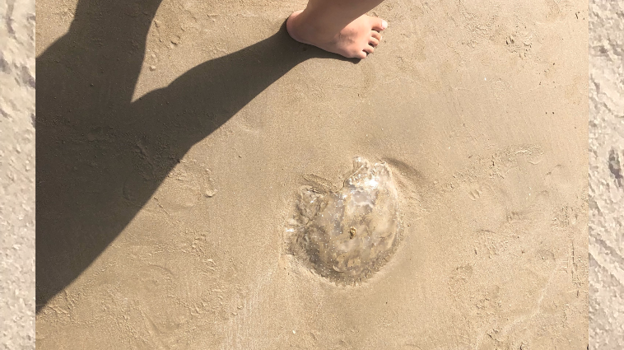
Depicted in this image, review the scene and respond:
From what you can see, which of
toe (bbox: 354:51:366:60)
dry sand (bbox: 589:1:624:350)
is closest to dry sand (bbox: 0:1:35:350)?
toe (bbox: 354:51:366:60)

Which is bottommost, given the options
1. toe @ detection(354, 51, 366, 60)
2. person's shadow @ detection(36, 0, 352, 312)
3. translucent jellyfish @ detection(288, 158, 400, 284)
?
translucent jellyfish @ detection(288, 158, 400, 284)

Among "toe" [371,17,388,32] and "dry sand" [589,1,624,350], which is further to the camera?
"dry sand" [589,1,624,350]

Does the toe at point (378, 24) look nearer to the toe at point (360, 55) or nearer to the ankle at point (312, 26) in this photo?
the toe at point (360, 55)

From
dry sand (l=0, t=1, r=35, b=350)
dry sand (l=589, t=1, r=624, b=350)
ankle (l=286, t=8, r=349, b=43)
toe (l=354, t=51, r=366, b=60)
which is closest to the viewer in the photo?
dry sand (l=0, t=1, r=35, b=350)

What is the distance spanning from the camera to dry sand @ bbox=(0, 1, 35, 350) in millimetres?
1002

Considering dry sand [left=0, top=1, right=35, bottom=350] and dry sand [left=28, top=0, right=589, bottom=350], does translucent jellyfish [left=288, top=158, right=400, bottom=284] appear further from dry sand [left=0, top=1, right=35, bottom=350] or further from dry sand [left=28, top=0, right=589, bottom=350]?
dry sand [left=0, top=1, right=35, bottom=350]

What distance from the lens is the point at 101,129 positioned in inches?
73.2

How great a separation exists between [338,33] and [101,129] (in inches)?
45.7

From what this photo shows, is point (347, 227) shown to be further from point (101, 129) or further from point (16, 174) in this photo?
point (16, 174)

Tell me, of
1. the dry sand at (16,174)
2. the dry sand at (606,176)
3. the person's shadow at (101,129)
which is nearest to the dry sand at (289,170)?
the person's shadow at (101,129)

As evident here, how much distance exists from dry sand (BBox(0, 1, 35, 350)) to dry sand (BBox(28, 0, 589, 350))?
84cm

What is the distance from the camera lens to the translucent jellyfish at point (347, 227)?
2.00m

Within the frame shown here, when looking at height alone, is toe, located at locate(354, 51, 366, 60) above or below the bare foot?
below

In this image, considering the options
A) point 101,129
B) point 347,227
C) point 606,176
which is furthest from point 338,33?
point 606,176
